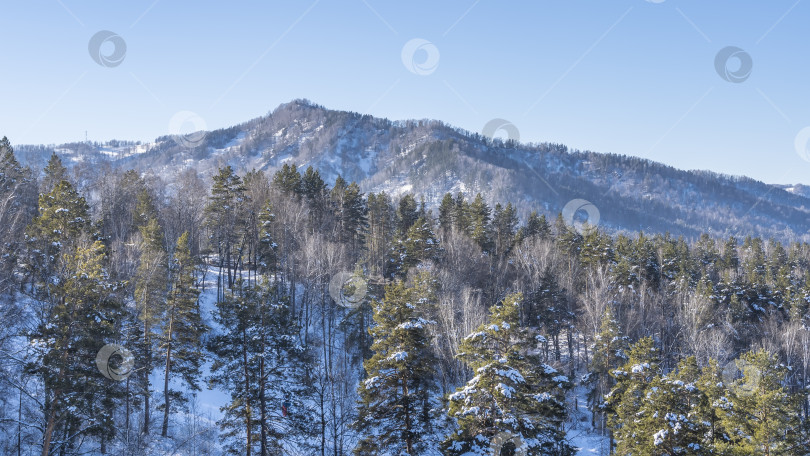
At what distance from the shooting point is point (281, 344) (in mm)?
23969

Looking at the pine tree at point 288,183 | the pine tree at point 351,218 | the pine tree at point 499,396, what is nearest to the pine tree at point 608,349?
the pine tree at point 499,396

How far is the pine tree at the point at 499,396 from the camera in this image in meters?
17.7

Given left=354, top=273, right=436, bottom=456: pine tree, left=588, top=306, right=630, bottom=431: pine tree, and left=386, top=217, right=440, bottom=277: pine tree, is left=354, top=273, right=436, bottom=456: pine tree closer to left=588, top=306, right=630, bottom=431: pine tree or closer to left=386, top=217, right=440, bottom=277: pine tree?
left=588, top=306, right=630, bottom=431: pine tree

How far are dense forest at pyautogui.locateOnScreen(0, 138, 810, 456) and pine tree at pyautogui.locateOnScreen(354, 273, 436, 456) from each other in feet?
0.32

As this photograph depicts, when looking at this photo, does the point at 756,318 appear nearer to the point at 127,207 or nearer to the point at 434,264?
the point at 434,264

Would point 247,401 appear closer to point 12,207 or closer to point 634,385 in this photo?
point 634,385

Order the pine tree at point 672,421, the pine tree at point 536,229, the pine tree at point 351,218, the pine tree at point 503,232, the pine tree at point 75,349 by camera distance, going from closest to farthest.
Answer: the pine tree at point 75,349 < the pine tree at point 672,421 < the pine tree at point 351,218 < the pine tree at point 503,232 < the pine tree at point 536,229

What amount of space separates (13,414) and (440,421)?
23031 mm

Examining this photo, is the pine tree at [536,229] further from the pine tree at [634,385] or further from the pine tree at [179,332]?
the pine tree at [179,332]

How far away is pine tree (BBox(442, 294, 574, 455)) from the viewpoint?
17.7 meters

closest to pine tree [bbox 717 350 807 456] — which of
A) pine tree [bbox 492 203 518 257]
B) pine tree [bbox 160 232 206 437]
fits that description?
pine tree [bbox 160 232 206 437]

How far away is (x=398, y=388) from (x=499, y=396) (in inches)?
181

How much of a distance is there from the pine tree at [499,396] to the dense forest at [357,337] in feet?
0.28

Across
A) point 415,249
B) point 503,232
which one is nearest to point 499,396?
point 415,249
